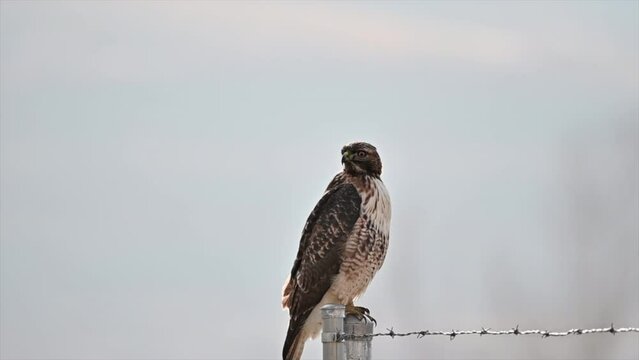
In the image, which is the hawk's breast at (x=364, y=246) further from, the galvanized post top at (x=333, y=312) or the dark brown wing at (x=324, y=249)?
the galvanized post top at (x=333, y=312)

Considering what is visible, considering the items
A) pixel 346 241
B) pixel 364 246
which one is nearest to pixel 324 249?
pixel 346 241

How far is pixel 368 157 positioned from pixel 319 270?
805 millimetres

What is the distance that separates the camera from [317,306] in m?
9.67

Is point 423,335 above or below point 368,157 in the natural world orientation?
below

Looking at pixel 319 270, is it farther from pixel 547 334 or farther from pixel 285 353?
pixel 547 334

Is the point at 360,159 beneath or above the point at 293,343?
above

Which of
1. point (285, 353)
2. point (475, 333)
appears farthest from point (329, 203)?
point (475, 333)

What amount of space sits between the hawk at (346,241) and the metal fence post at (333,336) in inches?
89.6

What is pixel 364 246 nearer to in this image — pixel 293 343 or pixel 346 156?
pixel 346 156

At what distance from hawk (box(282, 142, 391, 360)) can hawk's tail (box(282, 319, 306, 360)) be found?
81 millimetres

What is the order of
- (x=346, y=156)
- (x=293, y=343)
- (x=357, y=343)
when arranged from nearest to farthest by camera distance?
1. (x=357, y=343)
2. (x=293, y=343)
3. (x=346, y=156)

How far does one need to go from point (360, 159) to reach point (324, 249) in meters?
0.64

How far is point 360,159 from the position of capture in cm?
971

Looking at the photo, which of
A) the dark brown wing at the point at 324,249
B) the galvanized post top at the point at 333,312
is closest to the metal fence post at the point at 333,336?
the galvanized post top at the point at 333,312
